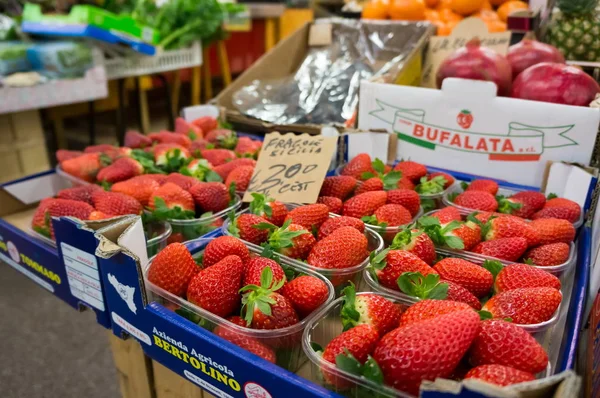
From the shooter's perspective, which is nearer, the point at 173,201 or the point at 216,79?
the point at 173,201

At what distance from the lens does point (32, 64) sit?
8.86 feet

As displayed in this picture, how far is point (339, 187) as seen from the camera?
1147mm

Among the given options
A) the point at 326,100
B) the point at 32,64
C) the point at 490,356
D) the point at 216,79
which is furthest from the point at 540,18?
the point at 216,79

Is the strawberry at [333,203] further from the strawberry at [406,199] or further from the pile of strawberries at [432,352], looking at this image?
the pile of strawberries at [432,352]

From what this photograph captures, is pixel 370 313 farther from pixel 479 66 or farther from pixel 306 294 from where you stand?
pixel 479 66

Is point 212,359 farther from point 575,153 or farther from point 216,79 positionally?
point 216,79

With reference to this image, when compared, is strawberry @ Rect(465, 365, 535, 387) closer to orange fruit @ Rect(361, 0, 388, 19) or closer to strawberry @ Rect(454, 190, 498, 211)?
strawberry @ Rect(454, 190, 498, 211)

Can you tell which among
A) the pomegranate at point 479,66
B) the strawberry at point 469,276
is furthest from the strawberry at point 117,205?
the pomegranate at point 479,66

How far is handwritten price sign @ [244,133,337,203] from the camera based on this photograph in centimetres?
112

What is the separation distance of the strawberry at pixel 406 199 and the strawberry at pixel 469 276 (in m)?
0.27

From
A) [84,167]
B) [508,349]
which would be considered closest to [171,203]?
[84,167]

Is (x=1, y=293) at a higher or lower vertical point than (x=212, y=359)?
lower

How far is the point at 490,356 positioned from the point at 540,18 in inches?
69.7

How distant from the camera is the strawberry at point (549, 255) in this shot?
0.88 m
